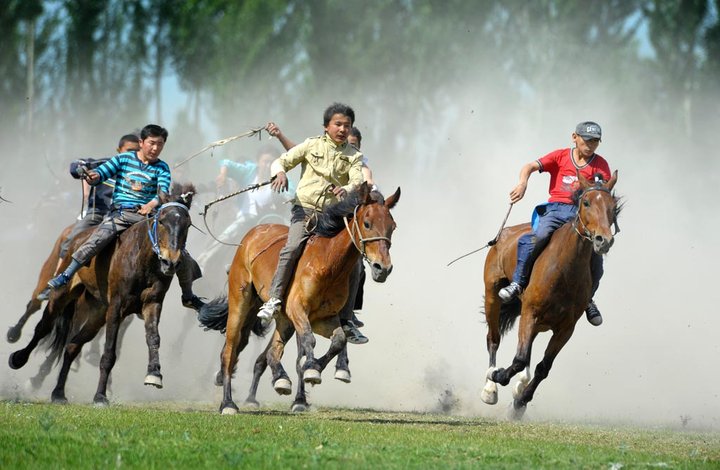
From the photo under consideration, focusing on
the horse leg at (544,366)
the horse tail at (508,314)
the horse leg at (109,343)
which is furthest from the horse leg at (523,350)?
the horse leg at (109,343)

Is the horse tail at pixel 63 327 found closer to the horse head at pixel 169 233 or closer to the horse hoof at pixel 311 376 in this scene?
the horse head at pixel 169 233

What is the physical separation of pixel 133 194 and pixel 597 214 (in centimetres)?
548

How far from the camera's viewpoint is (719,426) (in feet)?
51.4

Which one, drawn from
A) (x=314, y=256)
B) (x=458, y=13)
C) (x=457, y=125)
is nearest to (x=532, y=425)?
(x=314, y=256)

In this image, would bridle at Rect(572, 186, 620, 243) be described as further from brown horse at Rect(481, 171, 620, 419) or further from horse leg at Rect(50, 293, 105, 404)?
horse leg at Rect(50, 293, 105, 404)

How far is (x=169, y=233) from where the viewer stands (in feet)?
45.8

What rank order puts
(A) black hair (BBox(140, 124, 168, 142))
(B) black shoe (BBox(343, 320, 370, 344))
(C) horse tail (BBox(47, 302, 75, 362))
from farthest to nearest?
(C) horse tail (BBox(47, 302, 75, 362)), (A) black hair (BBox(140, 124, 168, 142)), (B) black shoe (BBox(343, 320, 370, 344))

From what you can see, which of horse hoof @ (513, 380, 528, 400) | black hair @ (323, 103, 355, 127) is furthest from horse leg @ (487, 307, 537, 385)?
black hair @ (323, 103, 355, 127)

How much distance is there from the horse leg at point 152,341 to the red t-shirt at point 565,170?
4776mm

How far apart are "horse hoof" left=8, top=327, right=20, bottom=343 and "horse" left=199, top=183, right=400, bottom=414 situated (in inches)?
161

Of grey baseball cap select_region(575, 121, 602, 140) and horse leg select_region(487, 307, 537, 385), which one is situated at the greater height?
grey baseball cap select_region(575, 121, 602, 140)

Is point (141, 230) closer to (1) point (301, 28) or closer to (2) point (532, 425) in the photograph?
(2) point (532, 425)

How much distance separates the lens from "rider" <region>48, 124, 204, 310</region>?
48.4ft

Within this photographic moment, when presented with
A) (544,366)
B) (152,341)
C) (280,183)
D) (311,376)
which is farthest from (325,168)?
(544,366)
